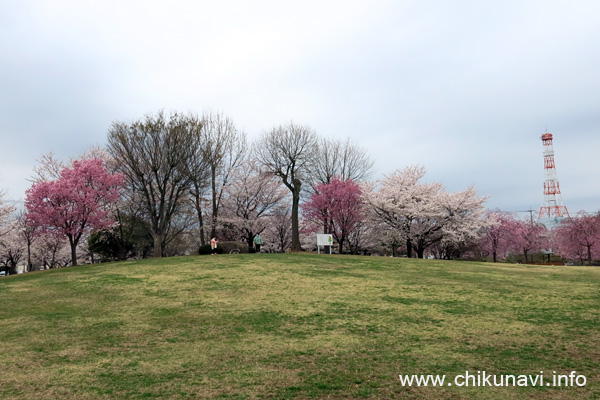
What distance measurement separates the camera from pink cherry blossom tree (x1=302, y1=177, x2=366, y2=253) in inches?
1586

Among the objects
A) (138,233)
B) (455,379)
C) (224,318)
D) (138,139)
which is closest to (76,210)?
(138,139)

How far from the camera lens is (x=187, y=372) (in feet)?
21.9

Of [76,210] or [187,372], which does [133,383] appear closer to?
[187,372]

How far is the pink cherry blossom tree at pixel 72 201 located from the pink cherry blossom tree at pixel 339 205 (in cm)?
1997

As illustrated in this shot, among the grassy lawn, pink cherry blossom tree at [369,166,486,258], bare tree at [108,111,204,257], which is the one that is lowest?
the grassy lawn

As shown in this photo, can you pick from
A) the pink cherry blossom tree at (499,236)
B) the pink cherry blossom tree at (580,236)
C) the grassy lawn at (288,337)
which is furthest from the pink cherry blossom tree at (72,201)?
the pink cherry blossom tree at (580,236)

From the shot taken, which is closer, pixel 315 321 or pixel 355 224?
pixel 315 321

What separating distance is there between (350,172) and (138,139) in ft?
86.9

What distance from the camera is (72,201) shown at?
28.0m

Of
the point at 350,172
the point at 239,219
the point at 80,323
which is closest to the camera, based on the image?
the point at 80,323

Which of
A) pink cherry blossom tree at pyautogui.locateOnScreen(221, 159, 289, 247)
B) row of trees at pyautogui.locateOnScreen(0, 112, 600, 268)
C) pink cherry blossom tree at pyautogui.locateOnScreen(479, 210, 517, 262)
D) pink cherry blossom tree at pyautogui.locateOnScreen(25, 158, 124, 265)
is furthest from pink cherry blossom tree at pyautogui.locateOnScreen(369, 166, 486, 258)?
pink cherry blossom tree at pyautogui.locateOnScreen(25, 158, 124, 265)

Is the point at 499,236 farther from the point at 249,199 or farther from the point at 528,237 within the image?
the point at 249,199

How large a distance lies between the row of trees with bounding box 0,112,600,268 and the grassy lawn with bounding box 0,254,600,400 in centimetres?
1420

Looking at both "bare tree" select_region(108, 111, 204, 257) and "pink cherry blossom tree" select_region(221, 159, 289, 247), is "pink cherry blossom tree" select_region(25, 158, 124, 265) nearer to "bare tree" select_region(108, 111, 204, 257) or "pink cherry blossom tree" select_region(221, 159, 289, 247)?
"bare tree" select_region(108, 111, 204, 257)
